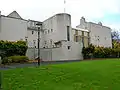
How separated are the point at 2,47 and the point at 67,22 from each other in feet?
66.6

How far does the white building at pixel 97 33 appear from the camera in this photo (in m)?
66.0

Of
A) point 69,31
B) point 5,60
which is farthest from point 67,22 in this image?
point 5,60

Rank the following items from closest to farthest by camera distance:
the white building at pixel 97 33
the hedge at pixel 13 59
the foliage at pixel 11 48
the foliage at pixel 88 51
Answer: the hedge at pixel 13 59, the foliage at pixel 11 48, the foliage at pixel 88 51, the white building at pixel 97 33

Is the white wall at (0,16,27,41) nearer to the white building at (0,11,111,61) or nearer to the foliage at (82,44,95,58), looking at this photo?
the white building at (0,11,111,61)

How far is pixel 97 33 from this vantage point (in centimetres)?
6781

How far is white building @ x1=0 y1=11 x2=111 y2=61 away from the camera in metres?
48.3

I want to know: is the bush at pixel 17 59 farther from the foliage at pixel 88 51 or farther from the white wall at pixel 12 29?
the foliage at pixel 88 51

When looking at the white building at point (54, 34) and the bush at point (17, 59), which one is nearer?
the bush at point (17, 59)

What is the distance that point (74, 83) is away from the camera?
1283cm

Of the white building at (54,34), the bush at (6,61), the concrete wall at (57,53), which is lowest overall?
the bush at (6,61)

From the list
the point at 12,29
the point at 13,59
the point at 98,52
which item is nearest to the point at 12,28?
the point at 12,29

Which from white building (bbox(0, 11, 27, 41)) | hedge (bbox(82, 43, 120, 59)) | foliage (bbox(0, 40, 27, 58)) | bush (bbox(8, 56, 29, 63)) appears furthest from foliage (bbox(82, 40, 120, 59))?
bush (bbox(8, 56, 29, 63))

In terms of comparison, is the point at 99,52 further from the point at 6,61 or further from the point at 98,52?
the point at 6,61

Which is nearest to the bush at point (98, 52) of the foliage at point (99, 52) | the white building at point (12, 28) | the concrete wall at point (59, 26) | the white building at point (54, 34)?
the foliage at point (99, 52)
